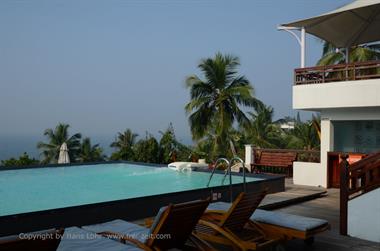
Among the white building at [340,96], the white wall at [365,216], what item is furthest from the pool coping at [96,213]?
the white building at [340,96]

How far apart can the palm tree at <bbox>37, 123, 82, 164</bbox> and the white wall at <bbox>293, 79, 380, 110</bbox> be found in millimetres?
27769

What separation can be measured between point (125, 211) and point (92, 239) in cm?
360

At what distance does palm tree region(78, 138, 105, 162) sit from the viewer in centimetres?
3429

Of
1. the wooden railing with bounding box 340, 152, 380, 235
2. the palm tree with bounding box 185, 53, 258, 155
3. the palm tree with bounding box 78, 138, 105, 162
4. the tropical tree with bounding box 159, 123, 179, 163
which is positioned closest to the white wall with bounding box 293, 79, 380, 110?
the wooden railing with bounding box 340, 152, 380, 235

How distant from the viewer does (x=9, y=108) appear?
1993 inches

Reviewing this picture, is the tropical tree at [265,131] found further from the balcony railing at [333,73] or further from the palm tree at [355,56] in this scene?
the balcony railing at [333,73]

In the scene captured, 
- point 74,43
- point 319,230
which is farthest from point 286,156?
point 74,43

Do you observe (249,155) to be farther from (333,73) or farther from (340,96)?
(340,96)

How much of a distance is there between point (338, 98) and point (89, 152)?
2623cm

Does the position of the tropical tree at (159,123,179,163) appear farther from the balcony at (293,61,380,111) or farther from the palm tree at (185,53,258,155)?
the balcony at (293,61,380,111)

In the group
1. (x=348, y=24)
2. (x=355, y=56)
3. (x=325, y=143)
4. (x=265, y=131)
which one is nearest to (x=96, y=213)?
(x=325, y=143)

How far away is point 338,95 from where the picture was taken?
1260 centimetres

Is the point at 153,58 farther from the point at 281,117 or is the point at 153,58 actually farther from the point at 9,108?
the point at 9,108

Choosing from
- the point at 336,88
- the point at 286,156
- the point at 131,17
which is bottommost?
the point at 286,156
